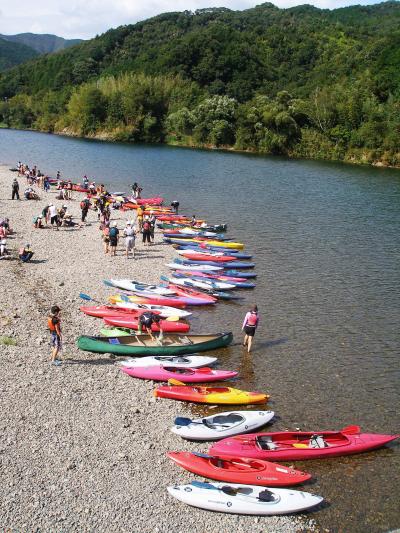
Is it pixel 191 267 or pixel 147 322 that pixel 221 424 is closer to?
pixel 147 322

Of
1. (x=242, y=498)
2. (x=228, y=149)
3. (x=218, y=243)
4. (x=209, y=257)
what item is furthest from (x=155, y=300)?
(x=228, y=149)

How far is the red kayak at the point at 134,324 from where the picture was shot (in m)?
19.8

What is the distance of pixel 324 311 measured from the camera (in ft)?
77.4

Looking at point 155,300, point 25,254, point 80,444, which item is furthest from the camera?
point 25,254

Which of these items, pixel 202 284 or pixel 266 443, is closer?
pixel 266 443

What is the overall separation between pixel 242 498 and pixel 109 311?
11105 mm

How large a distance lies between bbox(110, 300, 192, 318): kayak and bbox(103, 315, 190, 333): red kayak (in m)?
0.89

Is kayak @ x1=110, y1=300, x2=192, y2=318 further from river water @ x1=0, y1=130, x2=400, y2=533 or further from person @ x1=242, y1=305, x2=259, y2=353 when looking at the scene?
person @ x1=242, y1=305, x2=259, y2=353

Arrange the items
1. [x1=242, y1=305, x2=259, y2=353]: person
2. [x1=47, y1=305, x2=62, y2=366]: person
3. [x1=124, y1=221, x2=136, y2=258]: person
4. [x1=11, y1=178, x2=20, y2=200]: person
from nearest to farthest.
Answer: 1. [x1=47, y1=305, x2=62, y2=366]: person
2. [x1=242, y1=305, x2=259, y2=353]: person
3. [x1=124, y1=221, x2=136, y2=258]: person
4. [x1=11, y1=178, x2=20, y2=200]: person

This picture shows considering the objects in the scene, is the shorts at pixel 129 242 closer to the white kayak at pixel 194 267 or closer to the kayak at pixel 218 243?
the white kayak at pixel 194 267

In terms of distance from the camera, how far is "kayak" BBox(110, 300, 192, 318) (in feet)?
69.4

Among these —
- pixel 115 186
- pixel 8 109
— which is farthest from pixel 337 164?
pixel 8 109

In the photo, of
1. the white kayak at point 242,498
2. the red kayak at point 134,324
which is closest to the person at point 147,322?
the red kayak at point 134,324

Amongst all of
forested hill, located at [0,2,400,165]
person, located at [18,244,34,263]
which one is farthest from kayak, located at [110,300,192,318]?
→ forested hill, located at [0,2,400,165]
